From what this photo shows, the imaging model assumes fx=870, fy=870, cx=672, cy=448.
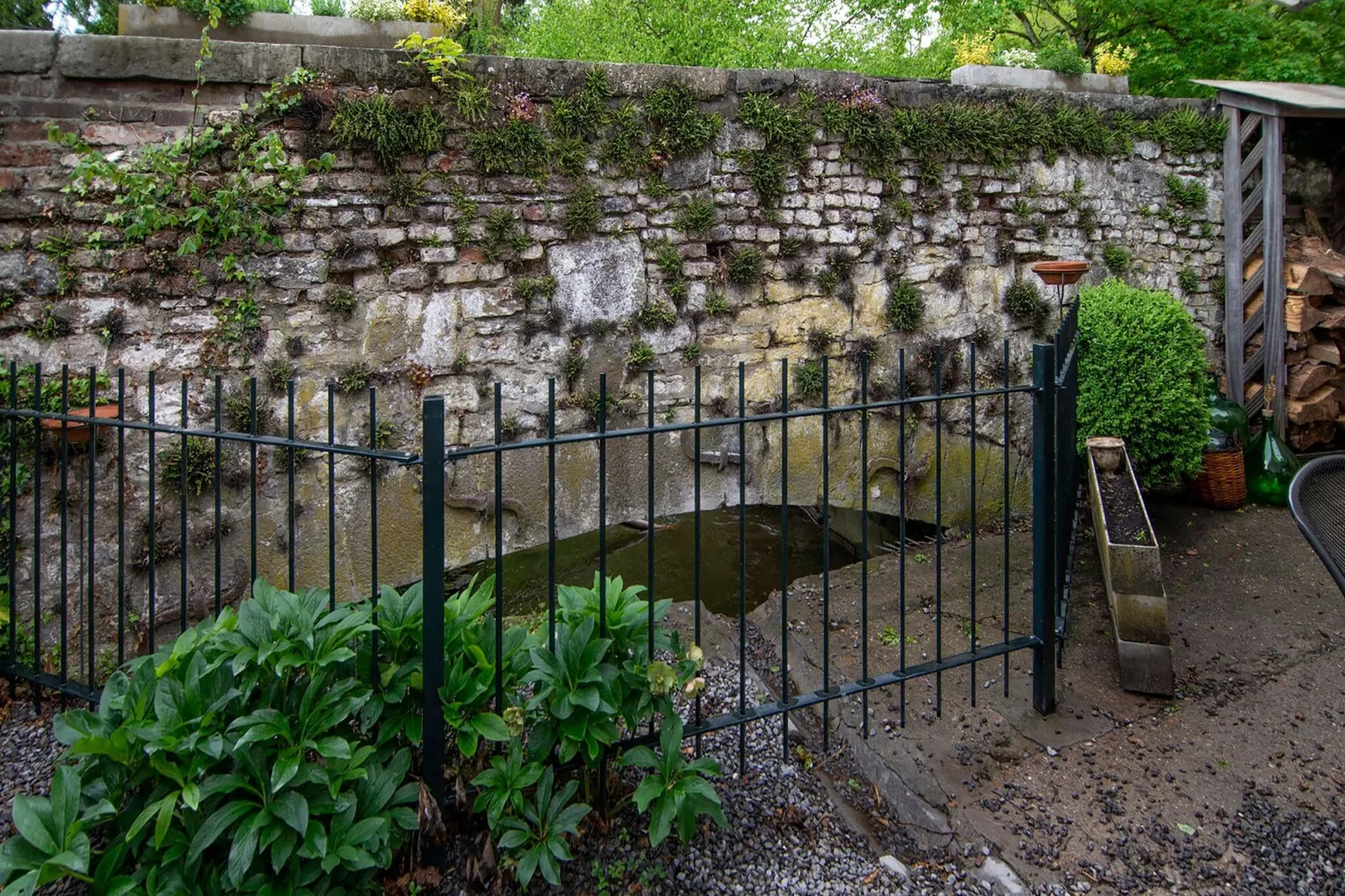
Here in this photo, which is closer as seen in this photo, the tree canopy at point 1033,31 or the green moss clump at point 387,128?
the green moss clump at point 387,128

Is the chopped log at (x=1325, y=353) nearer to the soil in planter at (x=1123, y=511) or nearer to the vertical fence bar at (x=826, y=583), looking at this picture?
the soil in planter at (x=1123, y=511)

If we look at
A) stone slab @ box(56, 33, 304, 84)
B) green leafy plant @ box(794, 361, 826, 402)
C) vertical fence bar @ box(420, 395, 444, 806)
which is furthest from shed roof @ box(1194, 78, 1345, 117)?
vertical fence bar @ box(420, 395, 444, 806)

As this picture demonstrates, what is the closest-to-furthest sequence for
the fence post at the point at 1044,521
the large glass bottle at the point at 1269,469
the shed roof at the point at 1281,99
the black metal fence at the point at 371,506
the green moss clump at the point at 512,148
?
1. the black metal fence at the point at 371,506
2. the fence post at the point at 1044,521
3. the green moss clump at the point at 512,148
4. the large glass bottle at the point at 1269,469
5. the shed roof at the point at 1281,99

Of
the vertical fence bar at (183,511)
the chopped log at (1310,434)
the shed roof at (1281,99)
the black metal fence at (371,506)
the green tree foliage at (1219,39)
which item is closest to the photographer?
the black metal fence at (371,506)

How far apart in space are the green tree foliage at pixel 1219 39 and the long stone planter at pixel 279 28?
735 centimetres

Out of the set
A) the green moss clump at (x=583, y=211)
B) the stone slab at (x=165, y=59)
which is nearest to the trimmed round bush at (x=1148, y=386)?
the green moss clump at (x=583, y=211)

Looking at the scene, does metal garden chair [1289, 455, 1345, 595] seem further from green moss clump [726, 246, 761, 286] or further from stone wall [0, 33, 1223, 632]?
green moss clump [726, 246, 761, 286]

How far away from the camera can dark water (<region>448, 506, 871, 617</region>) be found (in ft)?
18.6

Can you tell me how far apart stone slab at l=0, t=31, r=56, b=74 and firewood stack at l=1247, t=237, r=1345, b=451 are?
7.33 m

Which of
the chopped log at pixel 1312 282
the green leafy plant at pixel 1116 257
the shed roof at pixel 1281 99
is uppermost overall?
the shed roof at pixel 1281 99

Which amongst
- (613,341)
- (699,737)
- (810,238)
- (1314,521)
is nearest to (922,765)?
(699,737)

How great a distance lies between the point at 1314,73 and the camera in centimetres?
815

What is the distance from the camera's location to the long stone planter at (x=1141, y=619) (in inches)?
135

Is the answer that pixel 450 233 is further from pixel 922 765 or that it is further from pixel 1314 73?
pixel 1314 73
